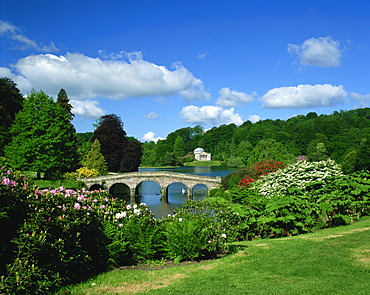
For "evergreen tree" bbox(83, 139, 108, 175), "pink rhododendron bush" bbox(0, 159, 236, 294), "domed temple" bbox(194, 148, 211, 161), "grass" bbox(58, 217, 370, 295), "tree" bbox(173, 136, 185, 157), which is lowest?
"grass" bbox(58, 217, 370, 295)

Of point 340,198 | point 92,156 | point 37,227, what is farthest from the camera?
point 92,156

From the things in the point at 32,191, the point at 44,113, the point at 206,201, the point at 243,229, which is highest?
the point at 44,113

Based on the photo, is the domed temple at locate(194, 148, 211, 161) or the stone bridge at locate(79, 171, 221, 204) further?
the domed temple at locate(194, 148, 211, 161)

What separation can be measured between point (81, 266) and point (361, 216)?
11.0 m

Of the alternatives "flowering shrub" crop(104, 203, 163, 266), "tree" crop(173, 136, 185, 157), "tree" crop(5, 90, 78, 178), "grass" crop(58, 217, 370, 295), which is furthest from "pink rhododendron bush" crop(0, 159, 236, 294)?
"tree" crop(173, 136, 185, 157)

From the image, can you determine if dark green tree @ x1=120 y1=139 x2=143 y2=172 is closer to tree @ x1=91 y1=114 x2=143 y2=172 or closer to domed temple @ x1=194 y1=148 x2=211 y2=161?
tree @ x1=91 y1=114 x2=143 y2=172

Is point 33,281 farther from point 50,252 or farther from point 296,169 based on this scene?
point 296,169

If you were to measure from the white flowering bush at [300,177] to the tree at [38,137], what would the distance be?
926 inches

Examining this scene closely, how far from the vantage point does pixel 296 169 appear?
17.0m

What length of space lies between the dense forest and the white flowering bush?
15.7 meters

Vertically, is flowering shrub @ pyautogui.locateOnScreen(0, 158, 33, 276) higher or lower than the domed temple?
lower

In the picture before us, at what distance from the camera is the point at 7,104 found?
129 feet

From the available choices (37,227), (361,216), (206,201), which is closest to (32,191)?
(37,227)

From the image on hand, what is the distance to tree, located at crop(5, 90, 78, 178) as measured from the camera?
107 feet
